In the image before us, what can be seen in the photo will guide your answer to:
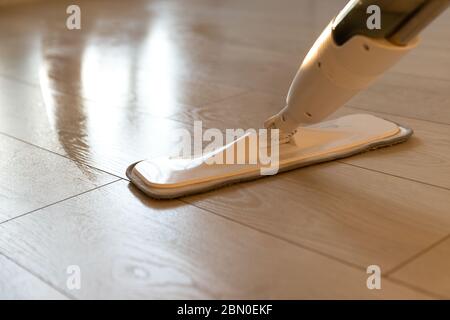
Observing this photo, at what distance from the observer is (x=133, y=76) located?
1325mm

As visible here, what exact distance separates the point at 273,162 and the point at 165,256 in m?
0.24

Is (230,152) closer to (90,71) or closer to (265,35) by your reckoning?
(90,71)

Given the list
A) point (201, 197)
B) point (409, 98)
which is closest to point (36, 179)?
point (201, 197)

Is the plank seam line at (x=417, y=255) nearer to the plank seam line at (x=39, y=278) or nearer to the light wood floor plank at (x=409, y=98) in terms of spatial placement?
the plank seam line at (x=39, y=278)

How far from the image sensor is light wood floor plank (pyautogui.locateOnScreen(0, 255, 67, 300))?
1.86 feet

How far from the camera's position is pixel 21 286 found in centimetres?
58

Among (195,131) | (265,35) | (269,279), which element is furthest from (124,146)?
(265,35)

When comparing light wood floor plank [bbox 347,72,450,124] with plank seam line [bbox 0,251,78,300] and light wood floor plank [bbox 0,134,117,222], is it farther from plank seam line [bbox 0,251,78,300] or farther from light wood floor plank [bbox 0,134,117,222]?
plank seam line [bbox 0,251,78,300]

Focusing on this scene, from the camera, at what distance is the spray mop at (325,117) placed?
669mm

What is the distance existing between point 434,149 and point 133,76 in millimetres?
646

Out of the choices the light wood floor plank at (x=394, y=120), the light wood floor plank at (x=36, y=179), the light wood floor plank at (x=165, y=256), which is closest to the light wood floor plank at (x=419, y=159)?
the light wood floor plank at (x=394, y=120)

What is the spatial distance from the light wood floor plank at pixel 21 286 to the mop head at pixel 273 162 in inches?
7.6

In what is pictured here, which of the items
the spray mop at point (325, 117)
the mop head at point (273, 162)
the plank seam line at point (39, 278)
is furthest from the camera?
the mop head at point (273, 162)

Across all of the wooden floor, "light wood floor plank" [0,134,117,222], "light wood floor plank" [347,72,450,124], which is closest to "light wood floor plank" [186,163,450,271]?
the wooden floor
